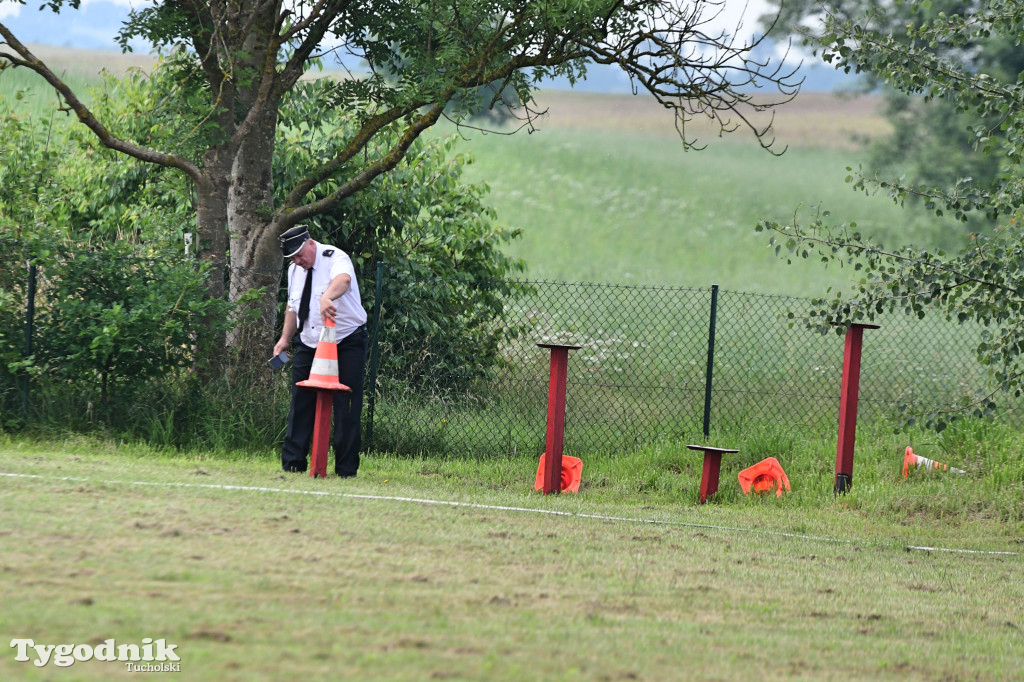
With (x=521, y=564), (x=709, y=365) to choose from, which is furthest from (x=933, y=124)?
(x=521, y=564)

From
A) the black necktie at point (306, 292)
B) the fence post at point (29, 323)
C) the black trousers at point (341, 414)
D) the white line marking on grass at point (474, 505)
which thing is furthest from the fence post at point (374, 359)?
the fence post at point (29, 323)

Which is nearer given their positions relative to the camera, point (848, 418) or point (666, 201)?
point (848, 418)

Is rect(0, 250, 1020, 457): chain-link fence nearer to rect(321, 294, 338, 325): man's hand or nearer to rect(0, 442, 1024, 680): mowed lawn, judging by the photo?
rect(0, 442, 1024, 680): mowed lawn

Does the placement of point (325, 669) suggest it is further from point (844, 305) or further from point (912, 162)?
point (912, 162)

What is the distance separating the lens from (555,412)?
29.3ft

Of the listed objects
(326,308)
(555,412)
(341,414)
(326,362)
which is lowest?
(341,414)

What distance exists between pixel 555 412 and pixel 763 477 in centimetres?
232

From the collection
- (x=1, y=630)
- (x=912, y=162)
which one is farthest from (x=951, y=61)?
(x=912, y=162)

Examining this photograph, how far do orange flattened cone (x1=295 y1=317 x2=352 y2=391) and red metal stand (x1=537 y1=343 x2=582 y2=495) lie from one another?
1.70 m

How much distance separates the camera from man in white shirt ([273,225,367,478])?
8570 millimetres

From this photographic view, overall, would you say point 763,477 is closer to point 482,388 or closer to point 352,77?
point 482,388

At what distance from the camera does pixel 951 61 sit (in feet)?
27.9

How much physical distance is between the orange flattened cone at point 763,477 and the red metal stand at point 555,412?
6.43 ft

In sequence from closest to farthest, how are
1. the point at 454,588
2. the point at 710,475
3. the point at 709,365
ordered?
the point at 454,588 < the point at 710,475 < the point at 709,365
